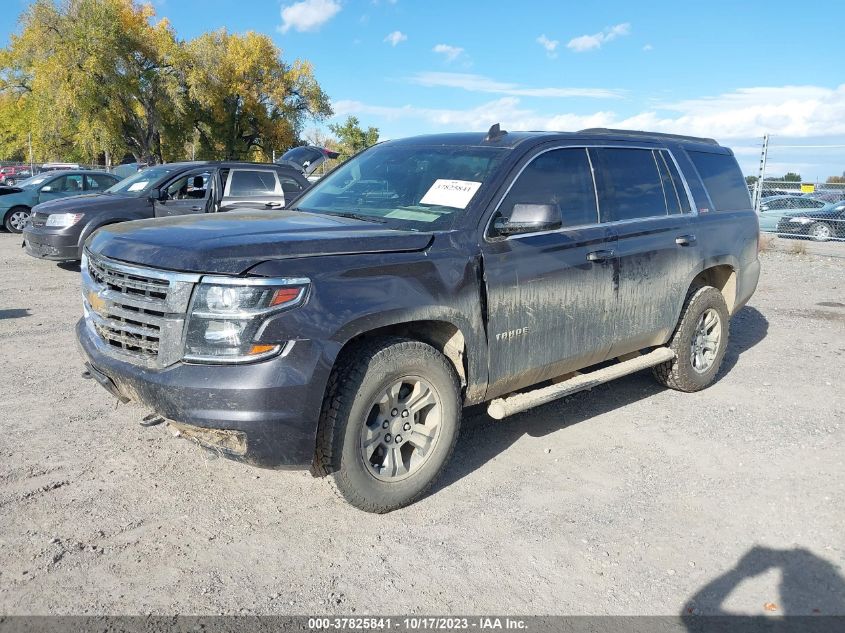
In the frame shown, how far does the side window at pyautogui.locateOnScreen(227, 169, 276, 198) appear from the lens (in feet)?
36.1

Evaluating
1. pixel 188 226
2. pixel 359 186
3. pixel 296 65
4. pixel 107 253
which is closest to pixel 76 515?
pixel 107 253

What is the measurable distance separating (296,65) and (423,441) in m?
46.6

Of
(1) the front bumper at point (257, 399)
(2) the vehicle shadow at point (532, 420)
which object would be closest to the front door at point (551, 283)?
(2) the vehicle shadow at point (532, 420)

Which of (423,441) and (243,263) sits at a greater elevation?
(243,263)

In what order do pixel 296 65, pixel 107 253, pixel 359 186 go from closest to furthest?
pixel 107 253 → pixel 359 186 → pixel 296 65

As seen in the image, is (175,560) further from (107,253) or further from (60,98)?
(60,98)

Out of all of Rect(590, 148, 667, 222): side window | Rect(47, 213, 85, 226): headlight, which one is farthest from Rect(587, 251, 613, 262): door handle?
Rect(47, 213, 85, 226): headlight

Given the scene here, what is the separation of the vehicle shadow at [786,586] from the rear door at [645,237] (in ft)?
5.86

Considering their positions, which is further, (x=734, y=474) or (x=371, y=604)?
(x=734, y=474)

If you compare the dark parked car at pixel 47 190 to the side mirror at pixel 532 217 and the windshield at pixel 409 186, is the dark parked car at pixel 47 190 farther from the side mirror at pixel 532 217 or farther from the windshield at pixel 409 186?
the side mirror at pixel 532 217

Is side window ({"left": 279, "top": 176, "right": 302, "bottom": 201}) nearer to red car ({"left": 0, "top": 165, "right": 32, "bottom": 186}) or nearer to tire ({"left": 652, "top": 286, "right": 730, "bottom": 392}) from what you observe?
tire ({"left": 652, "top": 286, "right": 730, "bottom": 392})

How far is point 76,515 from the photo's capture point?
3564 mm

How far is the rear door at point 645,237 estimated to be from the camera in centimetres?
481

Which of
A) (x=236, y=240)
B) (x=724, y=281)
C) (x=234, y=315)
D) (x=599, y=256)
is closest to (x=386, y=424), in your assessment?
(x=234, y=315)
